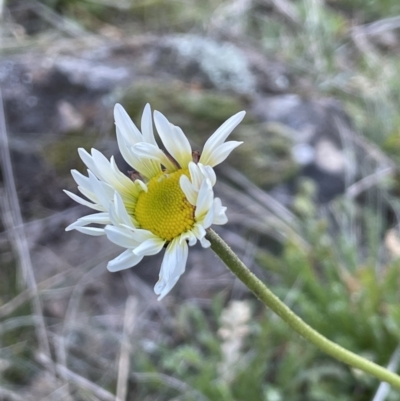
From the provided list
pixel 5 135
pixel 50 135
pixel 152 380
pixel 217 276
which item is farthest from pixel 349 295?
pixel 5 135

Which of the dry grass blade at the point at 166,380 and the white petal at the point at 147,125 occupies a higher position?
the white petal at the point at 147,125

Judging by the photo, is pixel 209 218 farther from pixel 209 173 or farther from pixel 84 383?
pixel 84 383

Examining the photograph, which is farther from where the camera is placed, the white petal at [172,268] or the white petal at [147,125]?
the white petal at [147,125]

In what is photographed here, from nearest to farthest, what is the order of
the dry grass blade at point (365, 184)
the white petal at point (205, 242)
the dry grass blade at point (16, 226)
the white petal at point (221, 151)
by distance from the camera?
1. the white petal at point (205, 242)
2. the white petal at point (221, 151)
3. the dry grass blade at point (16, 226)
4. the dry grass blade at point (365, 184)

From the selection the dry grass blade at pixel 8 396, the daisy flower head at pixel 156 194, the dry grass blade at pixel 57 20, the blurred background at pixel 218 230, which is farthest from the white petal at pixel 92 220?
the dry grass blade at pixel 57 20

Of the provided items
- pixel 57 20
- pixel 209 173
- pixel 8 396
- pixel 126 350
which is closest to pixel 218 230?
pixel 126 350

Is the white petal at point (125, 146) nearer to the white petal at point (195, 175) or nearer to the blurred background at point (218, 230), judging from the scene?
the white petal at point (195, 175)

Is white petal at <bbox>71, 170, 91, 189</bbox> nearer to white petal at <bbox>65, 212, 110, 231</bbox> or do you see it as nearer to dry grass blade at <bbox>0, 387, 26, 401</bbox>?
white petal at <bbox>65, 212, 110, 231</bbox>

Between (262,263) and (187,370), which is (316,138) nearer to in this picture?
(262,263)
